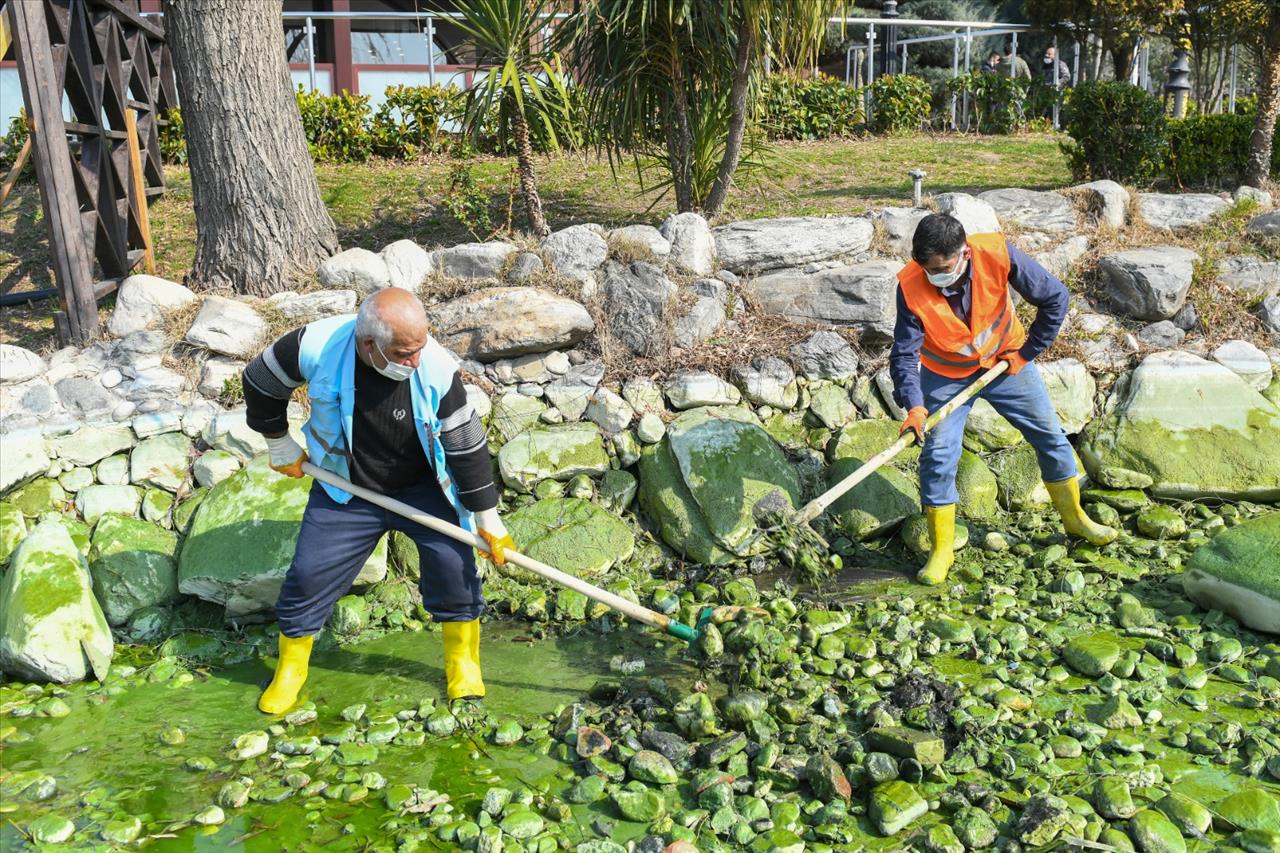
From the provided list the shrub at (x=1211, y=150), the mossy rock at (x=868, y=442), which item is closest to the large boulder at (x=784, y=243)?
the mossy rock at (x=868, y=442)

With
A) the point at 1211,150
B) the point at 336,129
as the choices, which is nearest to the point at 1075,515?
the point at 1211,150

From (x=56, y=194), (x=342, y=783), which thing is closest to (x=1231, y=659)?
(x=342, y=783)

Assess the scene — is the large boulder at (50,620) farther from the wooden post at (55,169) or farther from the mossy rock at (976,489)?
the mossy rock at (976,489)

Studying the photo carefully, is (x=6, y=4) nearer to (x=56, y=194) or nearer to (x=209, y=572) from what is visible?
(x=56, y=194)

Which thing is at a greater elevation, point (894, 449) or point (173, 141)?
point (173, 141)

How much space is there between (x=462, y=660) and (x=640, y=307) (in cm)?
270

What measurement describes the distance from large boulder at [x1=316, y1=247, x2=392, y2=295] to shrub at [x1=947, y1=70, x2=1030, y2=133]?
27.0 feet

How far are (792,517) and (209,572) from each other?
9.01ft

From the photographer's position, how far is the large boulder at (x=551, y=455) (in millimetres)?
5883

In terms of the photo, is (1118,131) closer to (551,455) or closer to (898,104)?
(898,104)

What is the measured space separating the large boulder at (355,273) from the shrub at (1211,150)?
6458mm

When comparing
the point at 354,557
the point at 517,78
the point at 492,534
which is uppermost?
the point at 517,78

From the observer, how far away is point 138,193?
795 cm

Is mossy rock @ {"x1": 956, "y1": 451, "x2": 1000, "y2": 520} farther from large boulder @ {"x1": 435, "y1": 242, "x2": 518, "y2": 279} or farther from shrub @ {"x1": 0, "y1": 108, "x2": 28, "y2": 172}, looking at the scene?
shrub @ {"x1": 0, "y1": 108, "x2": 28, "y2": 172}
